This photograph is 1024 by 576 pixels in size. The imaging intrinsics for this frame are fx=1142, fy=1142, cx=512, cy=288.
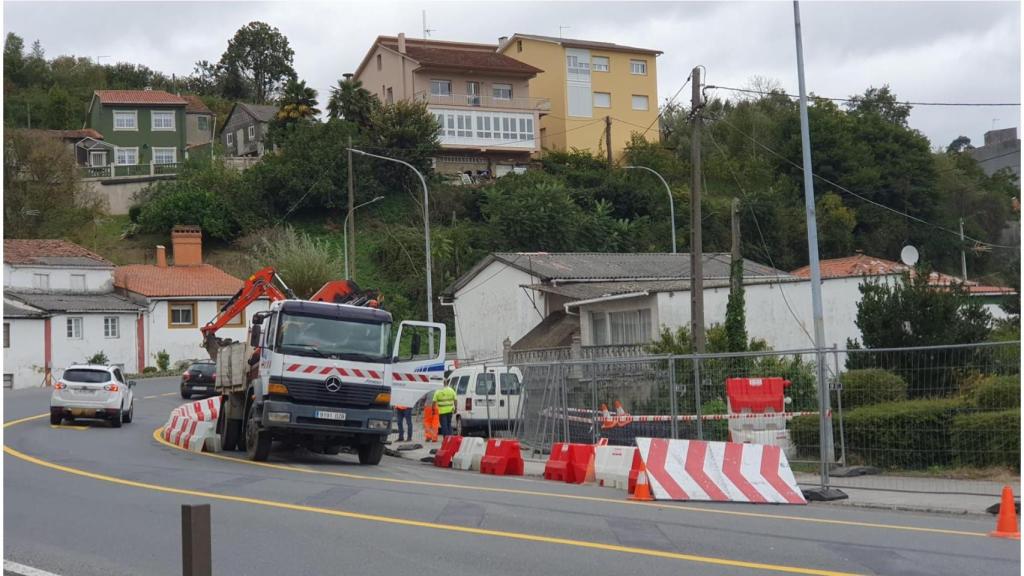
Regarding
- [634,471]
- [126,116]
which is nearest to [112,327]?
[126,116]

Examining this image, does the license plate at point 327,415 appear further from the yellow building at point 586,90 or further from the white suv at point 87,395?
the yellow building at point 586,90

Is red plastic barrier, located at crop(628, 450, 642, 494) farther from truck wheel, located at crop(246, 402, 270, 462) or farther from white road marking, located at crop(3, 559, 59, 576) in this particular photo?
white road marking, located at crop(3, 559, 59, 576)

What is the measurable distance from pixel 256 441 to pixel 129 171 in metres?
60.8

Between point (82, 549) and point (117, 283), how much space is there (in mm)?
52826

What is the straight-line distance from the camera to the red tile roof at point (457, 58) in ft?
251

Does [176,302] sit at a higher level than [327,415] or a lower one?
higher

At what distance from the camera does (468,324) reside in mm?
47188

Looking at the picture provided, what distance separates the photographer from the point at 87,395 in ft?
97.7

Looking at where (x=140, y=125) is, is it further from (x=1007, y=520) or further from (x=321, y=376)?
(x=1007, y=520)

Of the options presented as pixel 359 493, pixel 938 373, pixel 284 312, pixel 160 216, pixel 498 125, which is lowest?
pixel 359 493

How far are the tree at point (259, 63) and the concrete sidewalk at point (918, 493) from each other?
98.8 m

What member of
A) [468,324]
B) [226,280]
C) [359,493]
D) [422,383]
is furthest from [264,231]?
[359,493]

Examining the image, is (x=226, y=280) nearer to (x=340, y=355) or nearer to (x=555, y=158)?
(x=555, y=158)

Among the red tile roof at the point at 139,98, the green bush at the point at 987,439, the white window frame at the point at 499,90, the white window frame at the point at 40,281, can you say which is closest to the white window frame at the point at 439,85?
the white window frame at the point at 499,90
